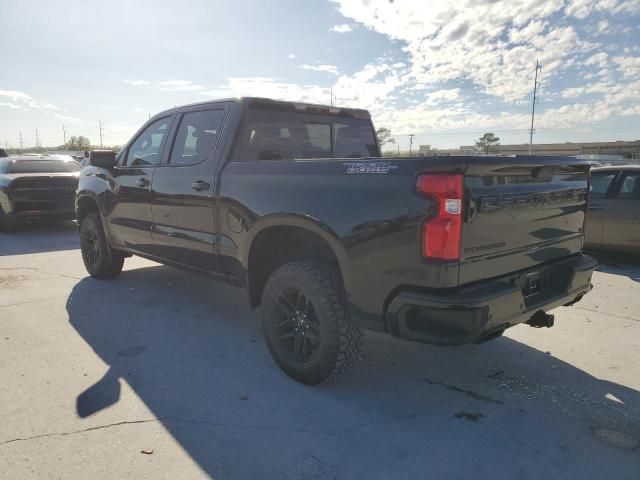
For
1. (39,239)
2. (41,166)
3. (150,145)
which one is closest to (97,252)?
(150,145)

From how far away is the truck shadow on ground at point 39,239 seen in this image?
27.3ft

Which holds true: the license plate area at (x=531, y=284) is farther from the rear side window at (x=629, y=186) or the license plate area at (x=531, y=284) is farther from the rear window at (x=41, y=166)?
the rear window at (x=41, y=166)

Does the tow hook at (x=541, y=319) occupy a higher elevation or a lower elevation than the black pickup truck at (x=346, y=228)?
lower

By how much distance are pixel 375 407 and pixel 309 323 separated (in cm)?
66

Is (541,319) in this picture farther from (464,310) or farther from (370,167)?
(370,167)

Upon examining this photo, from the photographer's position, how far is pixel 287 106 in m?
4.14

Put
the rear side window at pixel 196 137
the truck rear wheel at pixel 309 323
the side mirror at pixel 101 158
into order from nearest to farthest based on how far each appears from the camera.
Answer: the truck rear wheel at pixel 309 323
the rear side window at pixel 196 137
the side mirror at pixel 101 158

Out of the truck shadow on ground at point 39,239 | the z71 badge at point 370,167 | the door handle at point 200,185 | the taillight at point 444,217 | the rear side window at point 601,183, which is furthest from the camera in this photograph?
the truck shadow on ground at point 39,239

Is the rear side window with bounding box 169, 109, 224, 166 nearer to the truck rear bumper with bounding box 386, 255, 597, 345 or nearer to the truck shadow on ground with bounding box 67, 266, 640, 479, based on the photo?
the truck shadow on ground with bounding box 67, 266, 640, 479

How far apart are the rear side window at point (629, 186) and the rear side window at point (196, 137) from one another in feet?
19.0

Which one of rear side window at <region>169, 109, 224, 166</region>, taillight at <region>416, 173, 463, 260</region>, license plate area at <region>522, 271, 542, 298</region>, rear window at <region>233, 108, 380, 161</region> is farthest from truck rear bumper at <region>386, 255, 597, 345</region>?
rear side window at <region>169, 109, 224, 166</region>

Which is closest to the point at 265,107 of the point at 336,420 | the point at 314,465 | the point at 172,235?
the point at 172,235

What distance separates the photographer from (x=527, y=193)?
9.23 feet

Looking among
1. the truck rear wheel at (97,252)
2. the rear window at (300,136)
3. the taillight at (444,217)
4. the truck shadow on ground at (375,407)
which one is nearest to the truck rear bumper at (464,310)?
the taillight at (444,217)
